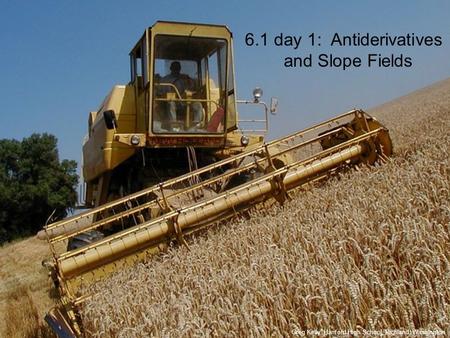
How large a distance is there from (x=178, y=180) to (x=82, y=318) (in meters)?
1.86

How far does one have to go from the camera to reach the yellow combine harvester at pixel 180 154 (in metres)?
4.53

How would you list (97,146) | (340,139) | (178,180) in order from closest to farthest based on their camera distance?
1. (178,180)
2. (340,139)
3. (97,146)

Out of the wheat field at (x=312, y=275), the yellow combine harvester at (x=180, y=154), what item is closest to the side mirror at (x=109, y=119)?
the yellow combine harvester at (x=180, y=154)

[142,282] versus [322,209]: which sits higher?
[322,209]

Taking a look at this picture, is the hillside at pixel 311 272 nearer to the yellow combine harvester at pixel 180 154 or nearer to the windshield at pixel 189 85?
the yellow combine harvester at pixel 180 154

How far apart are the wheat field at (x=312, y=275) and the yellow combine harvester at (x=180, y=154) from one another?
0.98 ft

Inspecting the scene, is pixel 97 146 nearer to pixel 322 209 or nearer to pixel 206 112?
pixel 206 112

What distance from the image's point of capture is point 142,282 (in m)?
3.57

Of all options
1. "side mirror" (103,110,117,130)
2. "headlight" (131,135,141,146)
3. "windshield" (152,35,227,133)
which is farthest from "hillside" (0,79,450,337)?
"side mirror" (103,110,117,130)

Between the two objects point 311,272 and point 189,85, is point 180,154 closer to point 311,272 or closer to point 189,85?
point 189,85

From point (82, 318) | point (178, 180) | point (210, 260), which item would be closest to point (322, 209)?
point (210, 260)

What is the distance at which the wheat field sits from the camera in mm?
2018

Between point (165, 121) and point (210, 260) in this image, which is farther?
point (165, 121)

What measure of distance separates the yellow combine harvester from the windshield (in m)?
0.01
